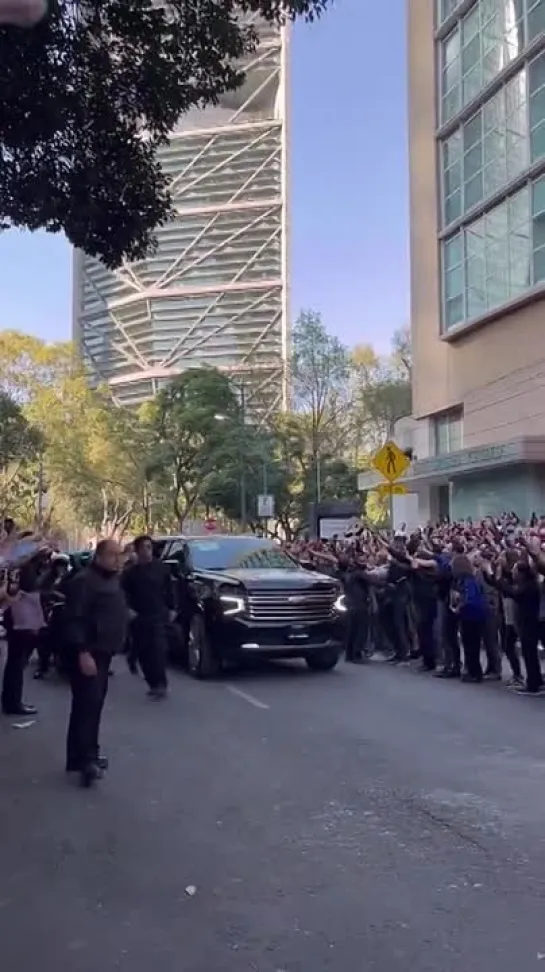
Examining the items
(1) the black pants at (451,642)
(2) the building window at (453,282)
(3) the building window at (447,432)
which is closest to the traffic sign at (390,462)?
(1) the black pants at (451,642)

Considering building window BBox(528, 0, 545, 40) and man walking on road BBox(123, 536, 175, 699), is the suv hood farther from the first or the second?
building window BBox(528, 0, 545, 40)

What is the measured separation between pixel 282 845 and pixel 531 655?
7.07 metres

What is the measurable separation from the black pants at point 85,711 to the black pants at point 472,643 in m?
6.67

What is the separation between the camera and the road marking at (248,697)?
12183 mm

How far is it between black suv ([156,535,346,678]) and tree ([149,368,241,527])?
111 feet

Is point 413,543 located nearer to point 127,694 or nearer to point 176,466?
point 127,694

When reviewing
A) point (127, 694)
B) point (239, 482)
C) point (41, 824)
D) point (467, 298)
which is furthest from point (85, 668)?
point (239, 482)

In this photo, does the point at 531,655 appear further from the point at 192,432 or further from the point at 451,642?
the point at 192,432

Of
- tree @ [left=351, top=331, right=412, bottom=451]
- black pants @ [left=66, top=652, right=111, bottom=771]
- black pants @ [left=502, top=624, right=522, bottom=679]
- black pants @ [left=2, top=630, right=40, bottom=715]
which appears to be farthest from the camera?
tree @ [left=351, top=331, right=412, bottom=451]

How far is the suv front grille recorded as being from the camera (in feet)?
47.2

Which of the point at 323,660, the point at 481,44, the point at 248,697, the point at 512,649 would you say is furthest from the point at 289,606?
the point at 481,44

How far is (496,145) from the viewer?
1385 inches

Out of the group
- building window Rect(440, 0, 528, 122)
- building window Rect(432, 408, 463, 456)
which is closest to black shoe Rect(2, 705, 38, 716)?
building window Rect(440, 0, 528, 122)

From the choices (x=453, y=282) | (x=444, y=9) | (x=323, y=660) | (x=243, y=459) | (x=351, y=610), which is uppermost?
(x=444, y=9)
